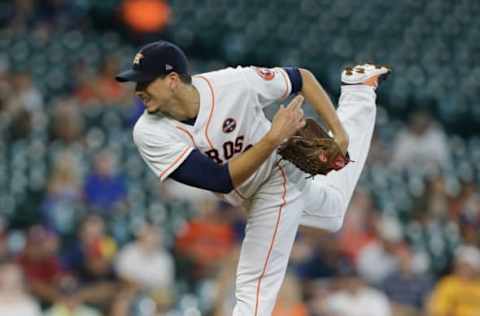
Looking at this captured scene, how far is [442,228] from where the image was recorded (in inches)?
392

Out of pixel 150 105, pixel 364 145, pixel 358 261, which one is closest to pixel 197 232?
pixel 358 261

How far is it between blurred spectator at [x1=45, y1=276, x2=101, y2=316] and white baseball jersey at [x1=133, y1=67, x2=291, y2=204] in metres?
2.73

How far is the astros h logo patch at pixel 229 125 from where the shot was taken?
4.93 meters

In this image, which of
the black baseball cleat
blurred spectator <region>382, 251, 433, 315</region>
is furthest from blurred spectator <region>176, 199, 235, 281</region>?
the black baseball cleat

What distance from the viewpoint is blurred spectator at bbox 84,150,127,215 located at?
8.87 metres

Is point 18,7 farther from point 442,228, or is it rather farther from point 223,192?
point 223,192

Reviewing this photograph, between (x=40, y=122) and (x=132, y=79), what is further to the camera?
(x=40, y=122)

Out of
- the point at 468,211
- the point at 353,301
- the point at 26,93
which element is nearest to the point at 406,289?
the point at 353,301

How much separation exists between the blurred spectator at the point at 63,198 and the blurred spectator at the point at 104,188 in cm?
12

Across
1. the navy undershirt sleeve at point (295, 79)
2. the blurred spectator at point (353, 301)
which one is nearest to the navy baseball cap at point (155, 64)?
the navy undershirt sleeve at point (295, 79)

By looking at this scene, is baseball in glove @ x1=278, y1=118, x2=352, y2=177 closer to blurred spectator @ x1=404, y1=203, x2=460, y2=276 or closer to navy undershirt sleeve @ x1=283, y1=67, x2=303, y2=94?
navy undershirt sleeve @ x1=283, y1=67, x2=303, y2=94

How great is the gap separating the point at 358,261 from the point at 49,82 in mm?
3427

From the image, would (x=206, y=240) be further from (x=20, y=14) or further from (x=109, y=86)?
(x=20, y=14)

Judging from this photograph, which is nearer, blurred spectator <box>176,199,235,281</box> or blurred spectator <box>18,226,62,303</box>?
blurred spectator <box>18,226,62,303</box>
